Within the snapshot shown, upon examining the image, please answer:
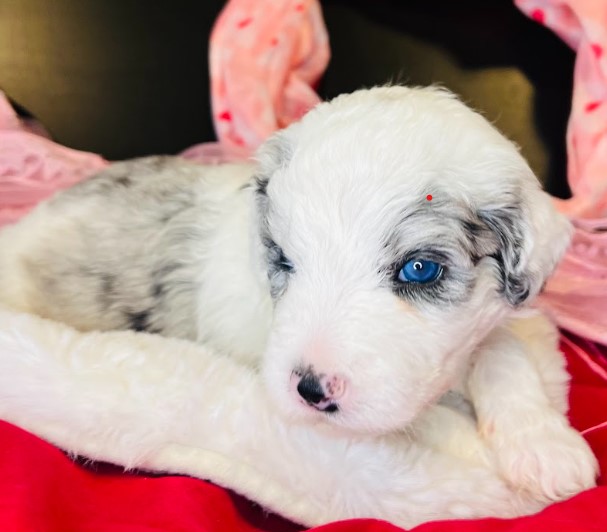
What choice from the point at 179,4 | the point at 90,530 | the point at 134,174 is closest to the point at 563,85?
the point at 179,4

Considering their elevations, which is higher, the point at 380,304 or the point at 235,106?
the point at 380,304

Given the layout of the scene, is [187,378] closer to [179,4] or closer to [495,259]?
[495,259]

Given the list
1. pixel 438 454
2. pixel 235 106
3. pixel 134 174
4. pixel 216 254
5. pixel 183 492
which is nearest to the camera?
pixel 183 492

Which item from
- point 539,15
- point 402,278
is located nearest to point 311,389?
point 402,278

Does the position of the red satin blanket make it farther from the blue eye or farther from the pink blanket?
the pink blanket

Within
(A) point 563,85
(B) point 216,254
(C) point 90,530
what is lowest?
(C) point 90,530

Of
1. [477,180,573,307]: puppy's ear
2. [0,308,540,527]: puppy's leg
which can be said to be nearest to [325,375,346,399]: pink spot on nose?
[0,308,540,527]: puppy's leg
